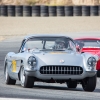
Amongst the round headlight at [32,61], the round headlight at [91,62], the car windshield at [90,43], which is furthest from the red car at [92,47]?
the round headlight at [32,61]

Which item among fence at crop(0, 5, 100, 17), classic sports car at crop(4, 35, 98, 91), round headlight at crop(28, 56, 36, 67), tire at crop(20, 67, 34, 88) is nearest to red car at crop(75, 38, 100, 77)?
classic sports car at crop(4, 35, 98, 91)

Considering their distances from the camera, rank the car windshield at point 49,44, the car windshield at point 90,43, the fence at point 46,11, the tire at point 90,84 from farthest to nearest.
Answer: the fence at point 46,11
the car windshield at point 90,43
the car windshield at point 49,44
the tire at point 90,84

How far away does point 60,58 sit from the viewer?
1066cm

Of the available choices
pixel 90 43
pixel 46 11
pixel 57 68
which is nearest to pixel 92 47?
pixel 90 43

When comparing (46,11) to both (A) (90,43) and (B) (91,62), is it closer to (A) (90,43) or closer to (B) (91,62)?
(A) (90,43)

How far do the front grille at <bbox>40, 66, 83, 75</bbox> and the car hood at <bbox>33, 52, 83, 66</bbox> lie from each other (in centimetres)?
7

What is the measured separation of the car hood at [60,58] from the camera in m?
10.6

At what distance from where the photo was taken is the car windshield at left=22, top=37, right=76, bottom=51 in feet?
38.1

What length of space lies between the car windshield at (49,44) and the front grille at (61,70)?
1.00 m

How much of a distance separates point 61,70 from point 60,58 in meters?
0.23

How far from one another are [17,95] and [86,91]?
1712 mm

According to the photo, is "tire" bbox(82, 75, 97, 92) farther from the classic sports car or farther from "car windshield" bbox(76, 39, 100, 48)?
"car windshield" bbox(76, 39, 100, 48)

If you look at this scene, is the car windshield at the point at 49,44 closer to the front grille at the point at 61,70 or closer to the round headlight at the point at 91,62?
the round headlight at the point at 91,62

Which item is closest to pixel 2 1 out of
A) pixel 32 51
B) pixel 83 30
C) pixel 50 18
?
pixel 50 18
